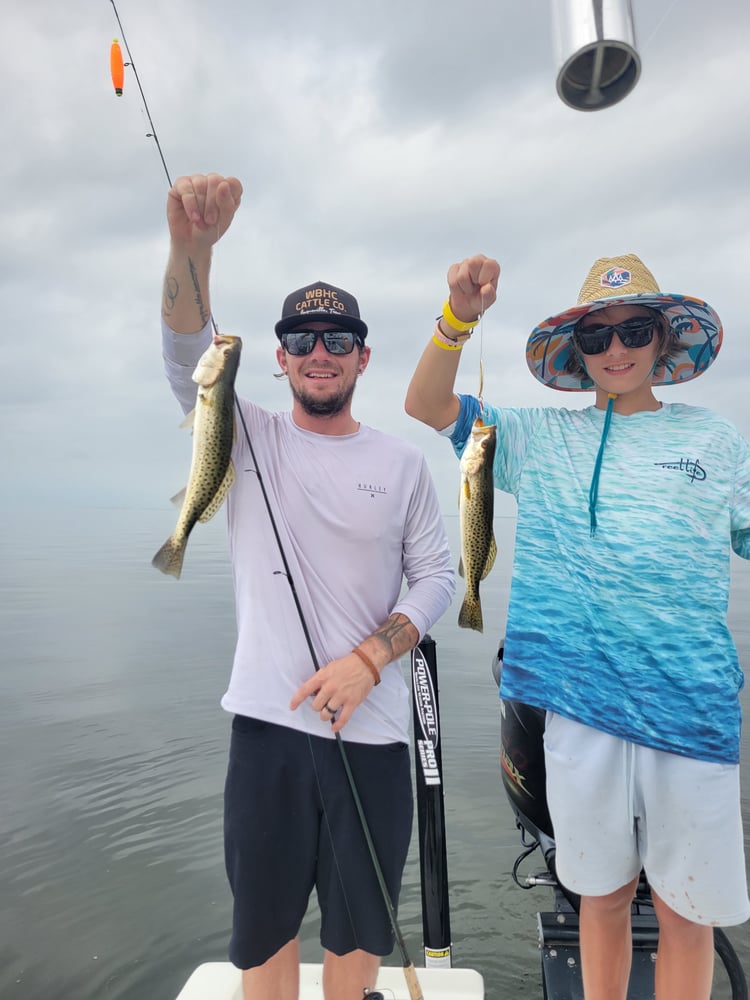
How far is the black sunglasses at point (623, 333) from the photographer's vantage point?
2.61 metres

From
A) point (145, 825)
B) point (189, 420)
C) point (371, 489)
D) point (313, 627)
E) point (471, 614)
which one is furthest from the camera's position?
point (145, 825)

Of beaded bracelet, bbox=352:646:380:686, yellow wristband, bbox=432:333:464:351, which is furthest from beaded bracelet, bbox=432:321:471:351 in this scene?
beaded bracelet, bbox=352:646:380:686

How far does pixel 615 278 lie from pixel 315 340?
4.38ft

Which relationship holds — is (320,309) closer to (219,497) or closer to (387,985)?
(219,497)

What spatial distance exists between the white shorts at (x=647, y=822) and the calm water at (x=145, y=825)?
1.91 m

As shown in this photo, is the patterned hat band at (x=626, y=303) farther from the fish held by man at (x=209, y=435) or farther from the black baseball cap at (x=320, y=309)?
the fish held by man at (x=209, y=435)

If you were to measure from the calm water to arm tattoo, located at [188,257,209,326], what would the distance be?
380 centimetres

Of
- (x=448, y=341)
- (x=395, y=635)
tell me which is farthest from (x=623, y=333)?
(x=395, y=635)

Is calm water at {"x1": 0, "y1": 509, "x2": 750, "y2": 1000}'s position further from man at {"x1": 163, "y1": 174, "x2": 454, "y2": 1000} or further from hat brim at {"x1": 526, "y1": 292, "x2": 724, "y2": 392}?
hat brim at {"x1": 526, "y1": 292, "x2": 724, "y2": 392}

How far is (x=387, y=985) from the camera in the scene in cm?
284

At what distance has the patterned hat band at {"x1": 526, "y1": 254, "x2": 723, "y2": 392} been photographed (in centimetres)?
260

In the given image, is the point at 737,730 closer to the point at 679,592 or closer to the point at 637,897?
the point at 679,592

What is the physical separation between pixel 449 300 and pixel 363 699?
1665mm

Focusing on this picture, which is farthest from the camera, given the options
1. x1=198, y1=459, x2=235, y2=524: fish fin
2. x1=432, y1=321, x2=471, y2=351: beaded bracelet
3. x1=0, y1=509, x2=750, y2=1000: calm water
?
x1=0, y1=509, x2=750, y2=1000: calm water
